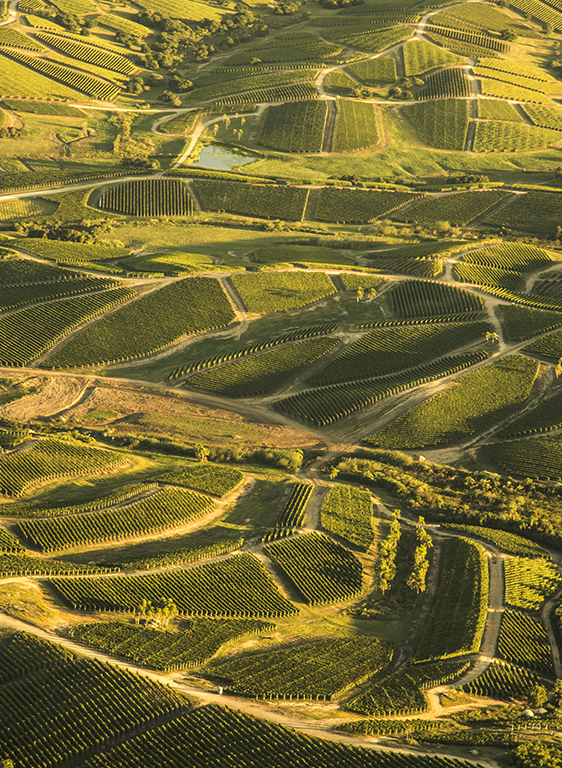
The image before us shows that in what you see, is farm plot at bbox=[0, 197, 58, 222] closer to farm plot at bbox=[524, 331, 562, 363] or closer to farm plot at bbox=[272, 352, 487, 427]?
farm plot at bbox=[272, 352, 487, 427]

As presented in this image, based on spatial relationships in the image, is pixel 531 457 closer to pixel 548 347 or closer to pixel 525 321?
pixel 548 347

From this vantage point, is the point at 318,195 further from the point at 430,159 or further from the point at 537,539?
the point at 537,539

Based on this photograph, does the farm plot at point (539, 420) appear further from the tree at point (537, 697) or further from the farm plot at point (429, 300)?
the tree at point (537, 697)

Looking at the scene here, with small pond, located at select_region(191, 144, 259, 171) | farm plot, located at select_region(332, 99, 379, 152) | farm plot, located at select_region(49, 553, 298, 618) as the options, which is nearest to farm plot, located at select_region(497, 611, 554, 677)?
farm plot, located at select_region(49, 553, 298, 618)

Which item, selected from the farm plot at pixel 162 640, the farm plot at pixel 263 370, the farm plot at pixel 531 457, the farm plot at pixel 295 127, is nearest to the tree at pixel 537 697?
the farm plot at pixel 162 640

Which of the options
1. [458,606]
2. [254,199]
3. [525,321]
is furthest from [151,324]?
[458,606]

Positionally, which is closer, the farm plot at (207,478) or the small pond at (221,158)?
the farm plot at (207,478)
